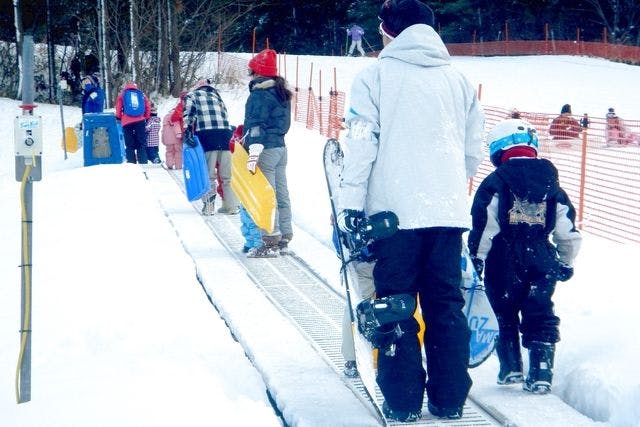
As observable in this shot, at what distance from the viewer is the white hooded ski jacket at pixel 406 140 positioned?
4660 millimetres

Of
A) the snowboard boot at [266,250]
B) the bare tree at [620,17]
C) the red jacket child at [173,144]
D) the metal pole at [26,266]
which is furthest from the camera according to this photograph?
the bare tree at [620,17]

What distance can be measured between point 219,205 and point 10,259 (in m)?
3.63

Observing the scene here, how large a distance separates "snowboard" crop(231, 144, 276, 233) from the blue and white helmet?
365 centimetres

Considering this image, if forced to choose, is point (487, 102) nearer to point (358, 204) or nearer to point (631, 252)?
point (631, 252)

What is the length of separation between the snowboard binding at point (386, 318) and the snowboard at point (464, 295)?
6.7 inches

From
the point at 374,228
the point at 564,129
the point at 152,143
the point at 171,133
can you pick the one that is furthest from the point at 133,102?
the point at 374,228

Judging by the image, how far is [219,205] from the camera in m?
12.6

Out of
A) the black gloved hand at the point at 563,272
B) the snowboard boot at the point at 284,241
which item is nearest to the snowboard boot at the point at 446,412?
the black gloved hand at the point at 563,272

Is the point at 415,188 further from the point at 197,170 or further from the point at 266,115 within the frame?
the point at 197,170

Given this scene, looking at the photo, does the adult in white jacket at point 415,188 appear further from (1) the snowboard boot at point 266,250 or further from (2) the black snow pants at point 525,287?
(1) the snowboard boot at point 266,250

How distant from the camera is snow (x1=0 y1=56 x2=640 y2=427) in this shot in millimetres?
4664

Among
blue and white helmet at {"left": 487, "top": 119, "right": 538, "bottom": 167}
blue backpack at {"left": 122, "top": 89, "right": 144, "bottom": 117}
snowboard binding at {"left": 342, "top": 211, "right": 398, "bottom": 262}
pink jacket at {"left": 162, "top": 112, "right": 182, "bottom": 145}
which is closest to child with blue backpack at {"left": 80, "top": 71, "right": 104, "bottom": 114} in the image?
pink jacket at {"left": 162, "top": 112, "right": 182, "bottom": 145}

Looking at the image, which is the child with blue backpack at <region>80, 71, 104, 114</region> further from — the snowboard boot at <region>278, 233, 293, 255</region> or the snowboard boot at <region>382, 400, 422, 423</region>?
the snowboard boot at <region>382, 400, 422, 423</region>

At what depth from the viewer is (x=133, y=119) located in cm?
1664
